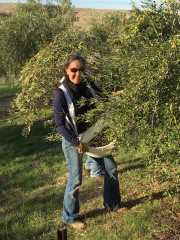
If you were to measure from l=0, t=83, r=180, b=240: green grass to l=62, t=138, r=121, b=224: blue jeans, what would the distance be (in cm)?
23

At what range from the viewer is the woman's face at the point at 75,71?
3.90m

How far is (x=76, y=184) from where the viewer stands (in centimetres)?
433

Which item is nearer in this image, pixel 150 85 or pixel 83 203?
pixel 150 85

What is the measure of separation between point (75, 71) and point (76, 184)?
5.61 feet

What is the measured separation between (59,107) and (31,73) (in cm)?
133

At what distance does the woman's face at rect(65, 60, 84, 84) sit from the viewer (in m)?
3.90

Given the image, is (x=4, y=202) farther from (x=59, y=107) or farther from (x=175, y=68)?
(x=175, y=68)

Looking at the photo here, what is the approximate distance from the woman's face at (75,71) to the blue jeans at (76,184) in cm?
95

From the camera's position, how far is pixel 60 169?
7238 millimetres

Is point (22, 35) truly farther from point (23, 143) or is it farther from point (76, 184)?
point (76, 184)

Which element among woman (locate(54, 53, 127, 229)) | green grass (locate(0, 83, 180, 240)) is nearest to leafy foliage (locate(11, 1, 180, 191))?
green grass (locate(0, 83, 180, 240))

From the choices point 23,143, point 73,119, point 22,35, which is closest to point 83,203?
point 73,119

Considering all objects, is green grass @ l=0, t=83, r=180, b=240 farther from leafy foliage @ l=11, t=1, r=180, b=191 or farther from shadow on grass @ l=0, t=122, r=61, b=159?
shadow on grass @ l=0, t=122, r=61, b=159

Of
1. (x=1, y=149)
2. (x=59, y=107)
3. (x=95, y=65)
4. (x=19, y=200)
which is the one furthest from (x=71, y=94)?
(x=1, y=149)
